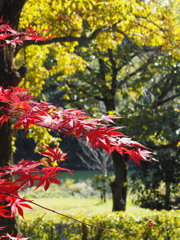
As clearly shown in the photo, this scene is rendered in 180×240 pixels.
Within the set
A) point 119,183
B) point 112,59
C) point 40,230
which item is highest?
point 112,59

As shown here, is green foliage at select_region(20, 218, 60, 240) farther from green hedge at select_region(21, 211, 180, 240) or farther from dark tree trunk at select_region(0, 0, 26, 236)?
dark tree trunk at select_region(0, 0, 26, 236)

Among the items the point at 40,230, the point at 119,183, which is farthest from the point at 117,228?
the point at 119,183

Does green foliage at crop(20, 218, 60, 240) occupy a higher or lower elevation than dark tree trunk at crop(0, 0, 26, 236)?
lower

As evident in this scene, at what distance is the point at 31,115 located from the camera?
2.41 meters

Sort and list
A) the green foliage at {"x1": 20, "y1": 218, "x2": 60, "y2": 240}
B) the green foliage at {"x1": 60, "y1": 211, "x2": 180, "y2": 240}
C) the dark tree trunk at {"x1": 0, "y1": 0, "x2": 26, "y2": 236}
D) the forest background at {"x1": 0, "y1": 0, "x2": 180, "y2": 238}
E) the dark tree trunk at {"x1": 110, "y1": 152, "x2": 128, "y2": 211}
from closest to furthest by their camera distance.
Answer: the dark tree trunk at {"x1": 0, "y1": 0, "x2": 26, "y2": 236} → the green foliage at {"x1": 60, "y1": 211, "x2": 180, "y2": 240} → the green foliage at {"x1": 20, "y1": 218, "x2": 60, "y2": 240} → the forest background at {"x1": 0, "y1": 0, "x2": 180, "y2": 238} → the dark tree trunk at {"x1": 110, "y1": 152, "x2": 128, "y2": 211}

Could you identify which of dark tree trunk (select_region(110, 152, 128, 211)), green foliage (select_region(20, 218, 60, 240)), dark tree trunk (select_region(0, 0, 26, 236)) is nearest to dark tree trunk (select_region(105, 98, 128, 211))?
dark tree trunk (select_region(110, 152, 128, 211))

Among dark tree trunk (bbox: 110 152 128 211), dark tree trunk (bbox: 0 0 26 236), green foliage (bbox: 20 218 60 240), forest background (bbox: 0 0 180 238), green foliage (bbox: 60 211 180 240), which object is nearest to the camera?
dark tree trunk (bbox: 0 0 26 236)

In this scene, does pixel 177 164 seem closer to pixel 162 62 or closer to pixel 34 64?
pixel 162 62

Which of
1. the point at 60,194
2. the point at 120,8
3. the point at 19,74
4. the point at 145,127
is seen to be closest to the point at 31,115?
the point at 19,74

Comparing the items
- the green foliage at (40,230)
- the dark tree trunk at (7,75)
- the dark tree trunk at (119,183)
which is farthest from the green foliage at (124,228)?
the dark tree trunk at (119,183)

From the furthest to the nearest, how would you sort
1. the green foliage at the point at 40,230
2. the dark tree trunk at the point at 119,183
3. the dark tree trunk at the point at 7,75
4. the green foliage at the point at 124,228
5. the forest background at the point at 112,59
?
the dark tree trunk at the point at 119,183 → the forest background at the point at 112,59 → the green foliage at the point at 40,230 → the green foliage at the point at 124,228 → the dark tree trunk at the point at 7,75

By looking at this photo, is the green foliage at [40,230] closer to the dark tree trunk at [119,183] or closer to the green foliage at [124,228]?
the green foliage at [124,228]

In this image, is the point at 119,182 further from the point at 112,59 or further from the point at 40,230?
the point at 40,230

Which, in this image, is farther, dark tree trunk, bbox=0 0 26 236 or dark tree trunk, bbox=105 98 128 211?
dark tree trunk, bbox=105 98 128 211
